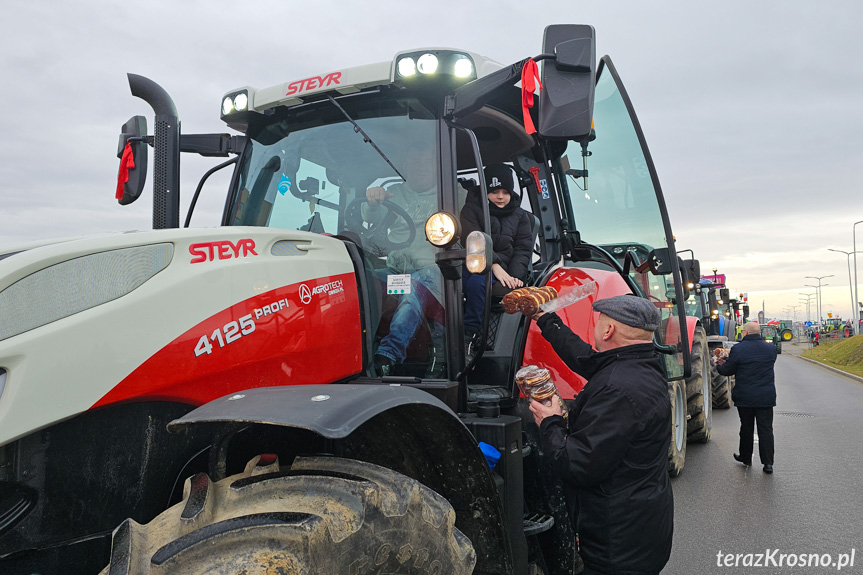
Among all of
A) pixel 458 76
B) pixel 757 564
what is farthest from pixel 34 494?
pixel 757 564

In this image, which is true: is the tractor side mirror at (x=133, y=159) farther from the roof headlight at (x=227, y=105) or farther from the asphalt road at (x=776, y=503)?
the asphalt road at (x=776, y=503)

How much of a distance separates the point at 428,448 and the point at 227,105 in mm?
2133

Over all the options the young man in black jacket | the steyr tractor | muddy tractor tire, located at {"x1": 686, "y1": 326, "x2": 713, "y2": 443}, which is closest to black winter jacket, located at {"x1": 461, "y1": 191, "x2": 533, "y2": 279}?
the young man in black jacket

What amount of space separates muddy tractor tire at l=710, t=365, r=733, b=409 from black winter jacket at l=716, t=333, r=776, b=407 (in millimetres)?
4338

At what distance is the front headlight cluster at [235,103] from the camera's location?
3328mm

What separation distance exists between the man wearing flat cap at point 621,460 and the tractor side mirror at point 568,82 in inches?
35.3

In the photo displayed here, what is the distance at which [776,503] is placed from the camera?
5773 mm

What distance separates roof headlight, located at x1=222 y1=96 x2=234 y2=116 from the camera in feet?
11.1

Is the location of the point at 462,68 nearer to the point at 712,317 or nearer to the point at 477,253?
the point at 477,253

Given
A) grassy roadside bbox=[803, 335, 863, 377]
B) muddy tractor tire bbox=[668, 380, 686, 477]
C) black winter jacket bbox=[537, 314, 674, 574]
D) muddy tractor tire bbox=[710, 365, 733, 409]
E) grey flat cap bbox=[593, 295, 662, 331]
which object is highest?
grey flat cap bbox=[593, 295, 662, 331]

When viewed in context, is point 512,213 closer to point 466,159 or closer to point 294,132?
point 466,159

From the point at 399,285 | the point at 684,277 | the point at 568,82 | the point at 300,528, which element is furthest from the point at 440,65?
the point at 684,277

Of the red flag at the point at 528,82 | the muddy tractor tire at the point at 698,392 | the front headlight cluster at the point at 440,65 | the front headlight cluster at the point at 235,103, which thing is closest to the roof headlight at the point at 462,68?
the front headlight cluster at the point at 440,65

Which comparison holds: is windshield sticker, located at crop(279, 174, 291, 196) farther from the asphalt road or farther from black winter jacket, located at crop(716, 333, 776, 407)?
black winter jacket, located at crop(716, 333, 776, 407)
